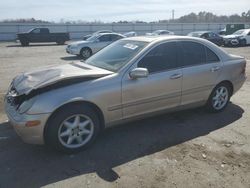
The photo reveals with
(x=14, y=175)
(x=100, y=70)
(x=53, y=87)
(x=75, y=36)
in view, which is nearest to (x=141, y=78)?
(x=100, y=70)

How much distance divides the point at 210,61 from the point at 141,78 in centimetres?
172

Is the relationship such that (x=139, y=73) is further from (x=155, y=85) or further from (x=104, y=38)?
(x=104, y=38)

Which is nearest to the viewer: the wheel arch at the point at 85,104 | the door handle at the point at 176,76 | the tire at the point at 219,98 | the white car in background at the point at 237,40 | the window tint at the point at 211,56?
the wheel arch at the point at 85,104

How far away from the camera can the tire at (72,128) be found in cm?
379

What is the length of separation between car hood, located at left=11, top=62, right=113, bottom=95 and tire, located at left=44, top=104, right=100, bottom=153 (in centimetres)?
42

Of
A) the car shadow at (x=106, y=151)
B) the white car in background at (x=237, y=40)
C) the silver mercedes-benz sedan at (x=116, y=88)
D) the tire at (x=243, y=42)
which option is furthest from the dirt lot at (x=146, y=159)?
the tire at (x=243, y=42)

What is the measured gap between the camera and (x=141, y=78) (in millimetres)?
4379

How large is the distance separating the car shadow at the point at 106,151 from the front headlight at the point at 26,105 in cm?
71

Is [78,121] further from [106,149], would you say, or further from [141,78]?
[141,78]

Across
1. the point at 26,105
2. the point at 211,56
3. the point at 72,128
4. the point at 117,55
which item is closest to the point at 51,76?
the point at 26,105

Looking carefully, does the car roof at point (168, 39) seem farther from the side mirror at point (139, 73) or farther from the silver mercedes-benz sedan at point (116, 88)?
the side mirror at point (139, 73)

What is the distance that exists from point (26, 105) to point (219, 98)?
3.79 metres

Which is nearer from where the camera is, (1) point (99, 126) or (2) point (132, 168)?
(2) point (132, 168)

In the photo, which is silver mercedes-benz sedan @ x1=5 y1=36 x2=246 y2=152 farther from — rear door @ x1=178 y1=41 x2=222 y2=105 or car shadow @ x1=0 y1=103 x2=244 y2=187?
car shadow @ x1=0 y1=103 x2=244 y2=187
